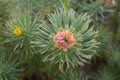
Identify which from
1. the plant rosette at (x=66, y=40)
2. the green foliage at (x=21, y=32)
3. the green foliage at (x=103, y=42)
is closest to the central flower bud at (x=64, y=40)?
the plant rosette at (x=66, y=40)

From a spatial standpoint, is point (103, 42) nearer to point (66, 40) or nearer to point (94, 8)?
point (94, 8)

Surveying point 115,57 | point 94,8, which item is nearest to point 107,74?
point 115,57

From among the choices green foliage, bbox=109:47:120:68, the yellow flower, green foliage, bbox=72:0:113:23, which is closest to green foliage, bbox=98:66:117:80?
green foliage, bbox=109:47:120:68

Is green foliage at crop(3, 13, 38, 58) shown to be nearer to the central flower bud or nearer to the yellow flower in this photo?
the yellow flower

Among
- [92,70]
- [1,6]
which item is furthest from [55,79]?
[1,6]

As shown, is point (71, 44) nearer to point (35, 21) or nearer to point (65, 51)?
point (65, 51)

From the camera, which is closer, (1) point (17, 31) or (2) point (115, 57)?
(1) point (17, 31)

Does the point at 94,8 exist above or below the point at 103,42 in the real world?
above

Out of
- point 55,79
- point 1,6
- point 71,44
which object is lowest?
point 55,79
